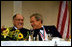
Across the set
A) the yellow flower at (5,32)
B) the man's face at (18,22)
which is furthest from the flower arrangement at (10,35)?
the man's face at (18,22)

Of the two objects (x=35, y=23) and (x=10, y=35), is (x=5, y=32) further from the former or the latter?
(x=35, y=23)

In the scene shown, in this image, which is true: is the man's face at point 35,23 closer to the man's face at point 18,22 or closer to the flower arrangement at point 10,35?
the man's face at point 18,22

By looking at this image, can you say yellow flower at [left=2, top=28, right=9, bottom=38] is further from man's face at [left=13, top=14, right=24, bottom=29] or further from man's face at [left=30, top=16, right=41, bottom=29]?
man's face at [left=30, top=16, right=41, bottom=29]

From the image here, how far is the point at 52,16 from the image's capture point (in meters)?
7.00

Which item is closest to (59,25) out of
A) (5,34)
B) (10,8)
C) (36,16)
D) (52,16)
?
(52,16)

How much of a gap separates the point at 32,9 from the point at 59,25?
1.41 meters

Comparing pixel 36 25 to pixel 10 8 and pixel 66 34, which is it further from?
pixel 10 8

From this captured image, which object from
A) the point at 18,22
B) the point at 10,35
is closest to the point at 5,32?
the point at 10,35

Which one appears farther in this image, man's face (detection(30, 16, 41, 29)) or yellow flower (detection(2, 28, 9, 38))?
man's face (detection(30, 16, 41, 29))

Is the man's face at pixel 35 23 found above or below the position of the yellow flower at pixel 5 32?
above

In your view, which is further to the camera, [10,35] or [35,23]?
[35,23]

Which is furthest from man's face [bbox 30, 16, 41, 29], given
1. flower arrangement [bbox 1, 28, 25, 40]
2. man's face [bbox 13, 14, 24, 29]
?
flower arrangement [bbox 1, 28, 25, 40]

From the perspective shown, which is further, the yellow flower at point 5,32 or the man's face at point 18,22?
the man's face at point 18,22

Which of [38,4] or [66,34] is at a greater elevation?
[38,4]
